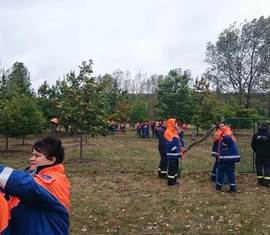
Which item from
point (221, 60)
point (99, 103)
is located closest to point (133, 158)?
point (99, 103)

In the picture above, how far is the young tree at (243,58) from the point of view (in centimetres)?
5103

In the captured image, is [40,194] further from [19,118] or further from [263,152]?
[19,118]

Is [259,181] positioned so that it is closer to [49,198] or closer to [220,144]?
[220,144]

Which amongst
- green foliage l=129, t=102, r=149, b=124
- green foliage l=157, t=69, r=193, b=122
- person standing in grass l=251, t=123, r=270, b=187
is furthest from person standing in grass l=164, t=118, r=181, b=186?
green foliage l=129, t=102, r=149, b=124

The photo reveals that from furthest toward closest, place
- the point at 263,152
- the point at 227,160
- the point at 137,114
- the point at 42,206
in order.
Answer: the point at 137,114 → the point at 263,152 → the point at 227,160 → the point at 42,206

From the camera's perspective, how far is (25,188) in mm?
2812

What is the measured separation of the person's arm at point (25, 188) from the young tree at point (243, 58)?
50585 millimetres

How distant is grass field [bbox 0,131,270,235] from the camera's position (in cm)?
898

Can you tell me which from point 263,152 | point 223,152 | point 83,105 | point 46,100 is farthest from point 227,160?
point 46,100

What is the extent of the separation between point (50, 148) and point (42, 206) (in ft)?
1.45

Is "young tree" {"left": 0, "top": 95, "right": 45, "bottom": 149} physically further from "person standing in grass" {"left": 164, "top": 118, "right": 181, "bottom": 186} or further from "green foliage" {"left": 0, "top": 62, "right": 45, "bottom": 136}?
"person standing in grass" {"left": 164, "top": 118, "right": 181, "bottom": 186}

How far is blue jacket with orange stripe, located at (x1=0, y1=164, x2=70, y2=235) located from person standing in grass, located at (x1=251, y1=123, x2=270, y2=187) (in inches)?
415

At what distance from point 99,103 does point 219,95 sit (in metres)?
39.2

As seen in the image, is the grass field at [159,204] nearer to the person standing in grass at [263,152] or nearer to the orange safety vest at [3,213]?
the person standing in grass at [263,152]
